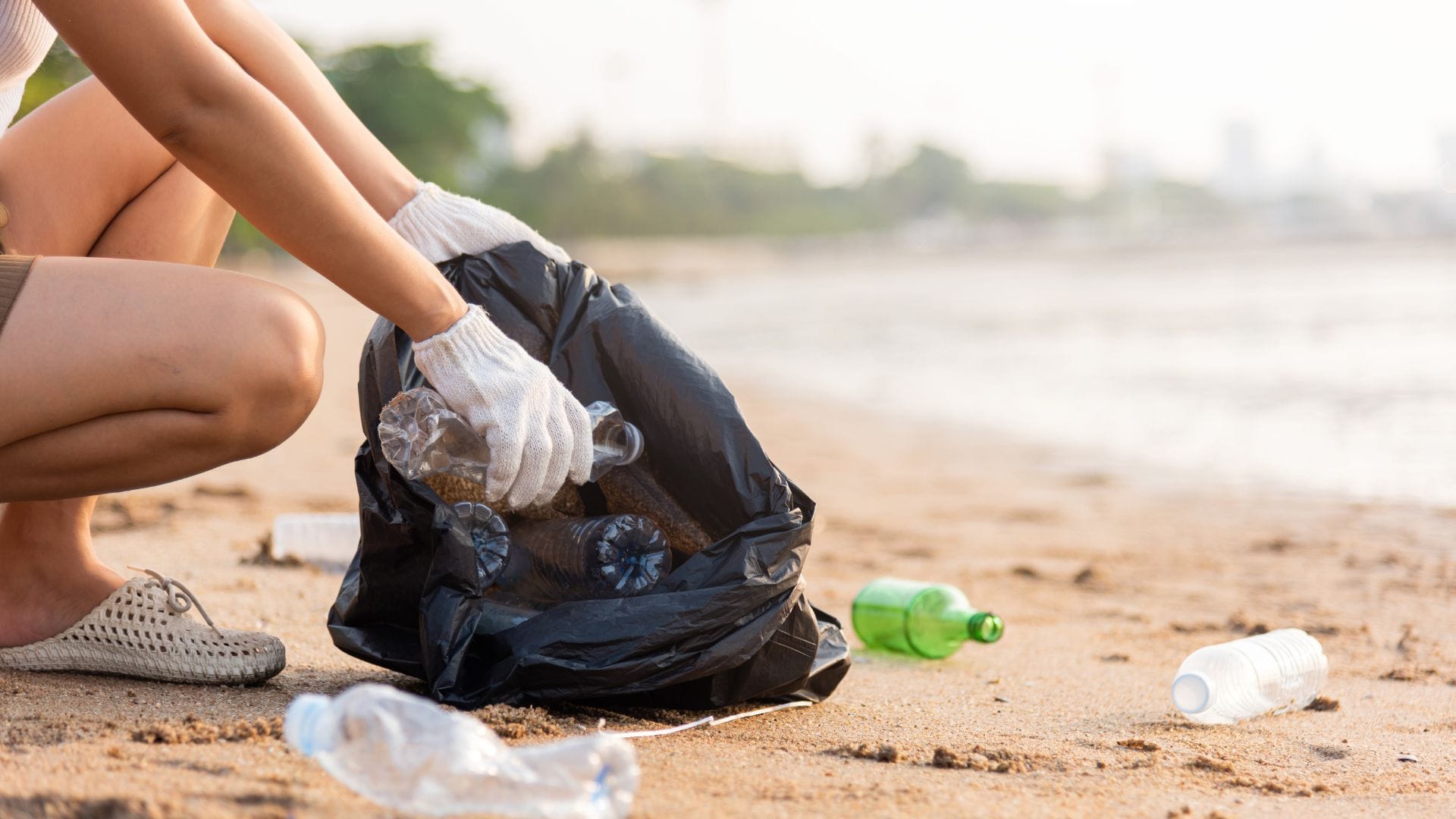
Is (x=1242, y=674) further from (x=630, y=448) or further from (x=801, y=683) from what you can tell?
(x=630, y=448)

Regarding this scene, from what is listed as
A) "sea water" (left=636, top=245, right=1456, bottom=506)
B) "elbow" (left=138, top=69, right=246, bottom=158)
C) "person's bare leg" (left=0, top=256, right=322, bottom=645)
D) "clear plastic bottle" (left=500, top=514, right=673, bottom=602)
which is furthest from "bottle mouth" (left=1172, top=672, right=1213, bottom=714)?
"sea water" (left=636, top=245, right=1456, bottom=506)

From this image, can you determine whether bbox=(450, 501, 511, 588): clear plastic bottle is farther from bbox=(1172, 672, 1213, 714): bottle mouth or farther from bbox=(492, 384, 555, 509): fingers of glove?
bbox=(1172, 672, 1213, 714): bottle mouth

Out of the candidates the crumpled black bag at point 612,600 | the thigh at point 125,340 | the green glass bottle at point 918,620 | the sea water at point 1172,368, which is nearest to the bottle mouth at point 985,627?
the green glass bottle at point 918,620

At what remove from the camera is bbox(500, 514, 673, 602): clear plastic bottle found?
5.36 ft

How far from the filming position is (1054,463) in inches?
214

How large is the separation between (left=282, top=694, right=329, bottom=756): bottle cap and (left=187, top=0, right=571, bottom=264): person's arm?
2.59 ft

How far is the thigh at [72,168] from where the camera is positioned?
1.69 meters

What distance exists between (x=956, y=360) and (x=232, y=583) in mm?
9163

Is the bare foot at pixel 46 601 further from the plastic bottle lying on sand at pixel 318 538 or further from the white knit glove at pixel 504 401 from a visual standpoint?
the plastic bottle lying on sand at pixel 318 538

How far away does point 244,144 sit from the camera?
1.27m

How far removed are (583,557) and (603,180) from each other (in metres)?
65.3

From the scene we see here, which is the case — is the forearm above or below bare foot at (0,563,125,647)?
above

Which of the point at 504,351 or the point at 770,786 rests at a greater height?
the point at 504,351

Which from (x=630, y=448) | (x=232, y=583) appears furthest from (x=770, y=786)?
(x=232, y=583)
